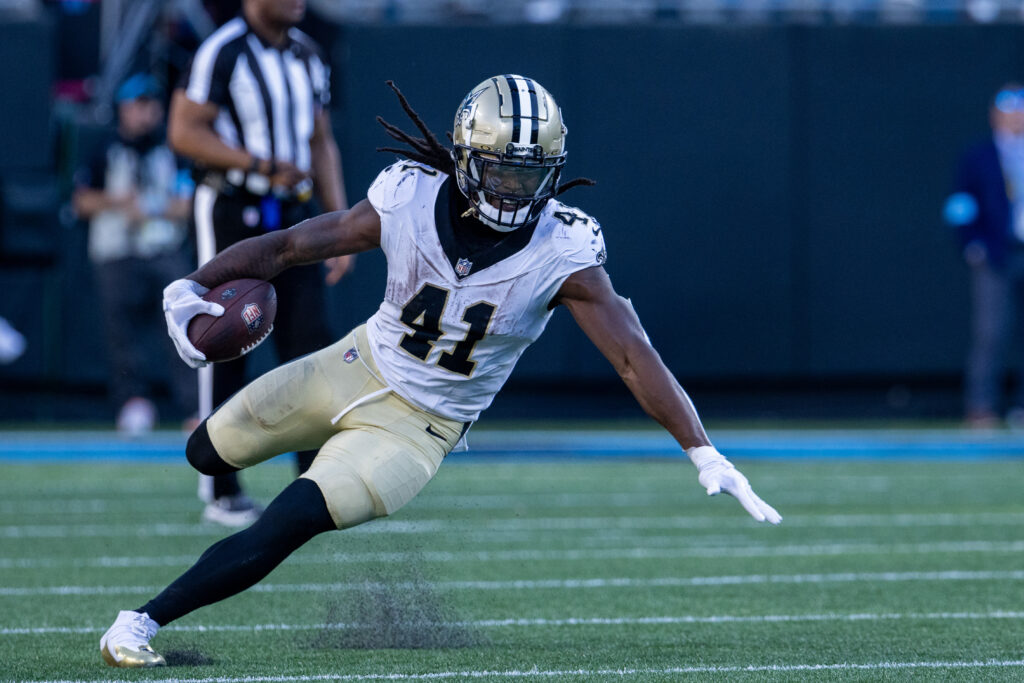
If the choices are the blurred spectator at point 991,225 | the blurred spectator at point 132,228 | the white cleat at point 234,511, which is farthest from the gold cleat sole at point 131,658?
the blurred spectator at point 991,225

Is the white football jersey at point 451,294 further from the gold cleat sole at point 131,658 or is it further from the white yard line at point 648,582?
the white yard line at point 648,582

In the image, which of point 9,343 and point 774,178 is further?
point 774,178

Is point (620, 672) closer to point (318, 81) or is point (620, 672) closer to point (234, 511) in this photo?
point (234, 511)

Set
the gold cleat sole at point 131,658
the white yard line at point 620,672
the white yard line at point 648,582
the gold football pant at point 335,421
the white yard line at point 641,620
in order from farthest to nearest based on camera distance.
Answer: the white yard line at point 648,582, the white yard line at point 641,620, the gold football pant at point 335,421, the gold cleat sole at point 131,658, the white yard line at point 620,672

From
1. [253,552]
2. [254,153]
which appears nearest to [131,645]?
[253,552]

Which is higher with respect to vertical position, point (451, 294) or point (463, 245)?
point (463, 245)

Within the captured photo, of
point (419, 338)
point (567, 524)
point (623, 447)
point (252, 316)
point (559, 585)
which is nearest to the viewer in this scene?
point (252, 316)

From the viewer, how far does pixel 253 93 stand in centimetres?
574

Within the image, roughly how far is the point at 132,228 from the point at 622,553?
16.2 ft

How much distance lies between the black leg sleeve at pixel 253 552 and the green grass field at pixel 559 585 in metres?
0.15

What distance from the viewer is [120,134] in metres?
9.66

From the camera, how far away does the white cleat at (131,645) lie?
3.44 m

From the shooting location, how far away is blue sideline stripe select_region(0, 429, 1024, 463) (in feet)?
28.6

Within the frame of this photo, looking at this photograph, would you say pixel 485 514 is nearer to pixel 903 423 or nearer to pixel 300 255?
pixel 300 255
